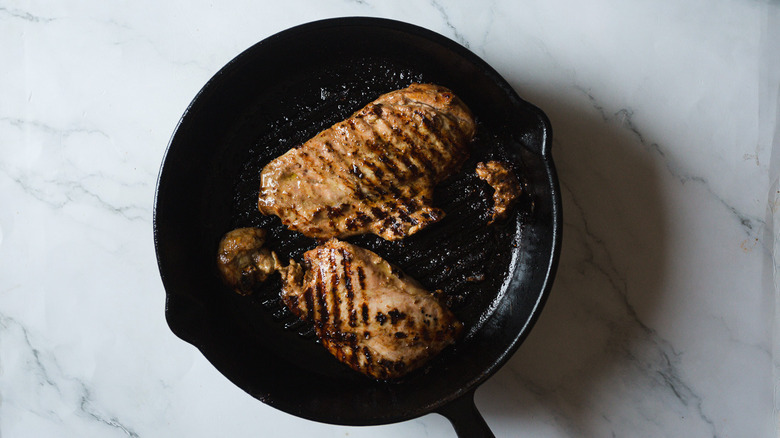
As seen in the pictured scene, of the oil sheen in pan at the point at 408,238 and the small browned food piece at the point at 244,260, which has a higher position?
the oil sheen in pan at the point at 408,238

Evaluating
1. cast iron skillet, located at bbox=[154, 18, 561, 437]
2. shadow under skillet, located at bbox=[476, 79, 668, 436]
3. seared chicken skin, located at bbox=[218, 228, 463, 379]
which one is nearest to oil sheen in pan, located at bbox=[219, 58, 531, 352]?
cast iron skillet, located at bbox=[154, 18, 561, 437]

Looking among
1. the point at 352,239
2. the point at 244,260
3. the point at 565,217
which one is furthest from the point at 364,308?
the point at 565,217

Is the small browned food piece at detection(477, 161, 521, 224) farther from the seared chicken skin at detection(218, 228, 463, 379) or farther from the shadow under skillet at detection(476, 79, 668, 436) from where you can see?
the seared chicken skin at detection(218, 228, 463, 379)

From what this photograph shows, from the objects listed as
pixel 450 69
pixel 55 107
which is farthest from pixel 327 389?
pixel 55 107

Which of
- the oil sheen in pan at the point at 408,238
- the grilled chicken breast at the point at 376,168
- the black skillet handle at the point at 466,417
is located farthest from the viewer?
the oil sheen in pan at the point at 408,238

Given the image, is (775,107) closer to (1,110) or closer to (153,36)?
(153,36)

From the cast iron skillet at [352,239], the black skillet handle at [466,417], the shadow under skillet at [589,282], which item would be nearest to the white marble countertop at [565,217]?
the shadow under skillet at [589,282]

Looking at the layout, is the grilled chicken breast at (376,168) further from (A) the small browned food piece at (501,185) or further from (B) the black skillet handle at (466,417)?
(B) the black skillet handle at (466,417)

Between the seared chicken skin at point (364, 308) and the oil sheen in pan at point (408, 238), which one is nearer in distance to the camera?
the seared chicken skin at point (364, 308)
